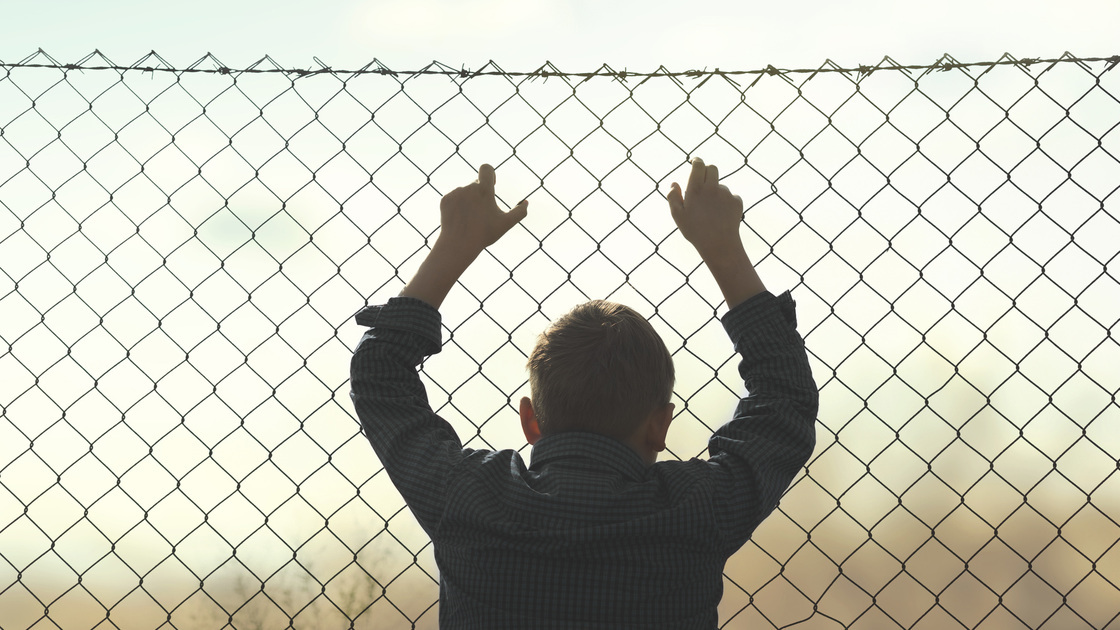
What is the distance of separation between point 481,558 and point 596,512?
0.21 meters

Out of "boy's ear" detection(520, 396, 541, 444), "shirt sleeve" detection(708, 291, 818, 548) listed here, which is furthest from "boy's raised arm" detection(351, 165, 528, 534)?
"shirt sleeve" detection(708, 291, 818, 548)

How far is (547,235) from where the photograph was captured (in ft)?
6.40

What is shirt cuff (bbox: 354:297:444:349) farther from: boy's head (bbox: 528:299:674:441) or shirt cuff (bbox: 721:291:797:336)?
shirt cuff (bbox: 721:291:797:336)

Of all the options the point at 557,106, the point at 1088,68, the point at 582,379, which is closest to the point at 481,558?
the point at 582,379

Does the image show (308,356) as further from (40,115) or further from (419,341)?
(40,115)

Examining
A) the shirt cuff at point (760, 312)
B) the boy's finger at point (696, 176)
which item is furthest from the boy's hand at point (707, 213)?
the shirt cuff at point (760, 312)

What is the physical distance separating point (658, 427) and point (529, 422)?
26 centimetres

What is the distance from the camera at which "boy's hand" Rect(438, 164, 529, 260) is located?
68.8 inches

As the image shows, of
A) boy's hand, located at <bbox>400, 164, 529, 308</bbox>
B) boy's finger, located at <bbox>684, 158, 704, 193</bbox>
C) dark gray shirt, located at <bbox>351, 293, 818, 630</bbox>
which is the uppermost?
boy's finger, located at <bbox>684, 158, 704, 193</bbox>

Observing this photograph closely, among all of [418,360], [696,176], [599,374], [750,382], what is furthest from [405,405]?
[696,176]

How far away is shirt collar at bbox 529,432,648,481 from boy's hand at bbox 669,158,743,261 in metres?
0.52

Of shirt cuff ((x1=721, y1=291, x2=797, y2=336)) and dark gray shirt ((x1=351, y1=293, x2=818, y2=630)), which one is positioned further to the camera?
shirt cuff ((x1=721, y1=291, x2=797, y2=336))

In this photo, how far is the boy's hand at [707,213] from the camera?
68.5 inches

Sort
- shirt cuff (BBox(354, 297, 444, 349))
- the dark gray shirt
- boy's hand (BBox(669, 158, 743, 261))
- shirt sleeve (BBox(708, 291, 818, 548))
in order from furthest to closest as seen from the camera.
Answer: boy's hand (BBox(669, 158, 743, 261)) → shirt cuff (BBox(354, 297, 444, 349)) → shirt sleeve (BBox(708, 291, 818, 548)) → the dark gray shirt
